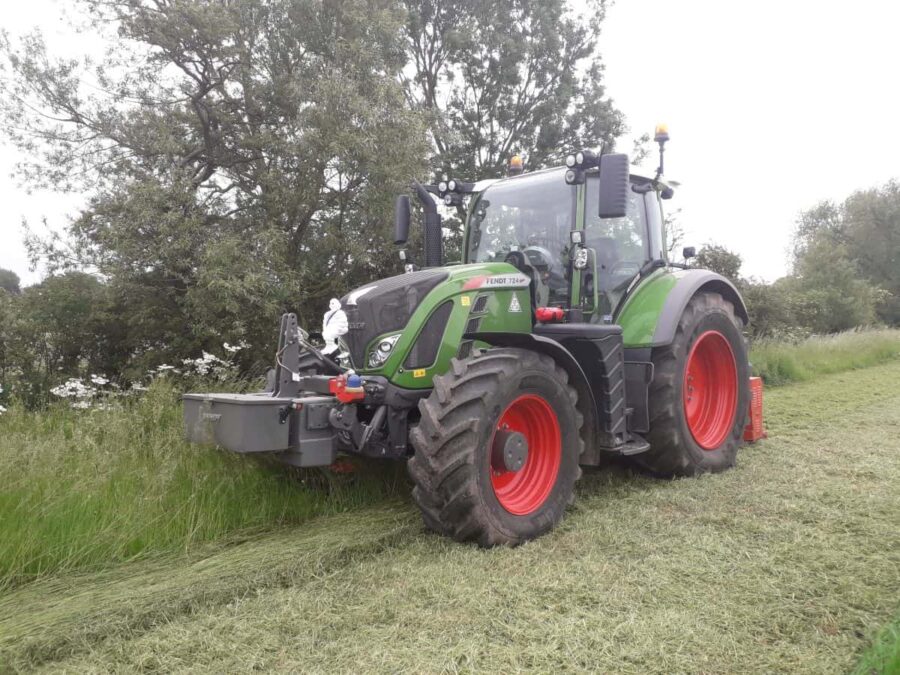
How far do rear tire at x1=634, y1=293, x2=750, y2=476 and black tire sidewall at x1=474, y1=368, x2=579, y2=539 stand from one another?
1.02m

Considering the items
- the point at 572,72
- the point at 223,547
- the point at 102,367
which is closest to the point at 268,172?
the point at 102,367

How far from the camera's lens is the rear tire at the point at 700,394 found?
4.34 metres

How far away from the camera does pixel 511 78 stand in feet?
51.5

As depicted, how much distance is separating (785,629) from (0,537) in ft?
10.9

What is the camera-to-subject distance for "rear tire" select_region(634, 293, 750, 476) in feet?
14.3

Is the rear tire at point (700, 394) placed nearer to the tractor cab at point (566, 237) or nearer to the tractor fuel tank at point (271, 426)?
the tractor cab at point (566, 237)

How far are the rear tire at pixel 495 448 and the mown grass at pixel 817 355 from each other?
296 inches

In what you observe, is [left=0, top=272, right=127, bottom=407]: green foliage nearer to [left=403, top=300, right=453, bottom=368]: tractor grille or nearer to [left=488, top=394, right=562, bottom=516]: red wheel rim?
[left=403, top=300, right=453, bottom=368]: tractor grille

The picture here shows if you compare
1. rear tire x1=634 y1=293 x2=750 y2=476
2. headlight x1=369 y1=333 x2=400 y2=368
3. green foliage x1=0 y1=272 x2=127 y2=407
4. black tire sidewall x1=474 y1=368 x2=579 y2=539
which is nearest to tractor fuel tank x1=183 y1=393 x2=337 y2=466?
headlight x1=369 y1=333 x2=400 y2=368

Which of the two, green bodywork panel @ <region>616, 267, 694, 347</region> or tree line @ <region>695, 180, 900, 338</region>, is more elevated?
tree line @ <region>695, 180, 900, 338</region>

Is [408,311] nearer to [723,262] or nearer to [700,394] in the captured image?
[700,394]

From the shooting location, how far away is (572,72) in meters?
16.6

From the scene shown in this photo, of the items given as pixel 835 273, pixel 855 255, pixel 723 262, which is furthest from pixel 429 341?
pixel 855 255

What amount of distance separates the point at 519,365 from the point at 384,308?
81cm
